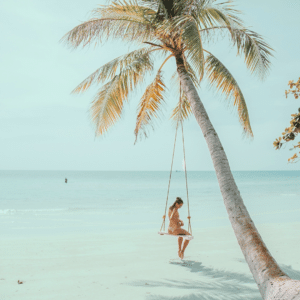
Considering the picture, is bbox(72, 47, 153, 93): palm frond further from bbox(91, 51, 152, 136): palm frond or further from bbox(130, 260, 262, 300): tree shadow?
bbox(130, 260, 262, 300): tree shadow

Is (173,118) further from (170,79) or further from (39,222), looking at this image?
(39,222)

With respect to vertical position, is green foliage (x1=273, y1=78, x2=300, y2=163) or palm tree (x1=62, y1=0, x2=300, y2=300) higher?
palm tree (x1=62, y1=0, x2=300, y2=300)

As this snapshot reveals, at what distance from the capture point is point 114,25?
Result: 15.0 ft

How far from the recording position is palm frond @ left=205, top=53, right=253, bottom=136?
16.1 feet

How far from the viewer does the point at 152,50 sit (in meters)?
5.04

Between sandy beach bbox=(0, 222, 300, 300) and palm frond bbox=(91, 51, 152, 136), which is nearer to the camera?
sandy beach bbox=(0, 222, 300, 300)

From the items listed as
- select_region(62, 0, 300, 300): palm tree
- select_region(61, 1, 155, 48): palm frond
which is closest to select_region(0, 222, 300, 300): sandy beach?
select_region(62, 0, 300, 300): palm tree

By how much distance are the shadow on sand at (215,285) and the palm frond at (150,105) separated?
2.93 metres

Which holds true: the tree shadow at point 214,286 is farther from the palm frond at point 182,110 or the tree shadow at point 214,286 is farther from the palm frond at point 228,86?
the palm frond at point 182,110

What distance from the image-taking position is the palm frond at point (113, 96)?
4.71 m

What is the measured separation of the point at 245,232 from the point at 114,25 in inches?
143

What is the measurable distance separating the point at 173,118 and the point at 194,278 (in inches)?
148

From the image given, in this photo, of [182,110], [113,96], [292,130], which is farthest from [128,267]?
[292,130]

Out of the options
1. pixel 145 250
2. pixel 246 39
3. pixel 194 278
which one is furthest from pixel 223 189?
pixel 145 250
